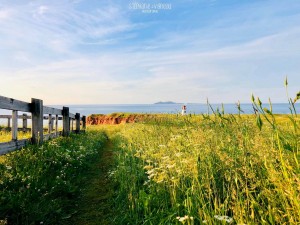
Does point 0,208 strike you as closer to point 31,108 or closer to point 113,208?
point 113,208

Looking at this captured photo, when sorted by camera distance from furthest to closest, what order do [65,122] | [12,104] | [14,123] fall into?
1. [65,122]
2. [14,123]
3. [12,104]

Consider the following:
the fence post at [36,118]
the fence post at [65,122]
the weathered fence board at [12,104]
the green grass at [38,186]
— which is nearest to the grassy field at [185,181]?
the green grass at [38,186]

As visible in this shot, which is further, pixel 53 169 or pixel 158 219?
pixel 53 169

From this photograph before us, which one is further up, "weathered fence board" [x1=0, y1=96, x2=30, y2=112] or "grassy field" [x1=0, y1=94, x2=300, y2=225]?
"weathered fence board" [x1=0, y1=96, x2=30, y2=112]

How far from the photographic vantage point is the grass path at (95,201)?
219 inches

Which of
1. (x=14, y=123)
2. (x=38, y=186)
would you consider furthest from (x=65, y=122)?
(x=38, y=186)

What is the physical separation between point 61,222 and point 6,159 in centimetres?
300

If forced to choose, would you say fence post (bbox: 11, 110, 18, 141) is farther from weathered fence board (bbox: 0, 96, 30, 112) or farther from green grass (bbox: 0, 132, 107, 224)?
green grass (bbox: 0, 132, 107, 224)

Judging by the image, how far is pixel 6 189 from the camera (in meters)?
5.62

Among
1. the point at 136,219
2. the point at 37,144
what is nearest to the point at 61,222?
the point at 136,219

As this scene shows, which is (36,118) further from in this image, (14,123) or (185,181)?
(185,181)

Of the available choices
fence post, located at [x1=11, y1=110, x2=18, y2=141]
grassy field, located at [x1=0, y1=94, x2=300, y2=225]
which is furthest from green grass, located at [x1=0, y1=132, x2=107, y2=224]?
fence post, located at [x1=11, y1=110, x2=18, y2=141]

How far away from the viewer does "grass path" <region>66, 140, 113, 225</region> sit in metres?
5.55

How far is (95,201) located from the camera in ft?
21.6
